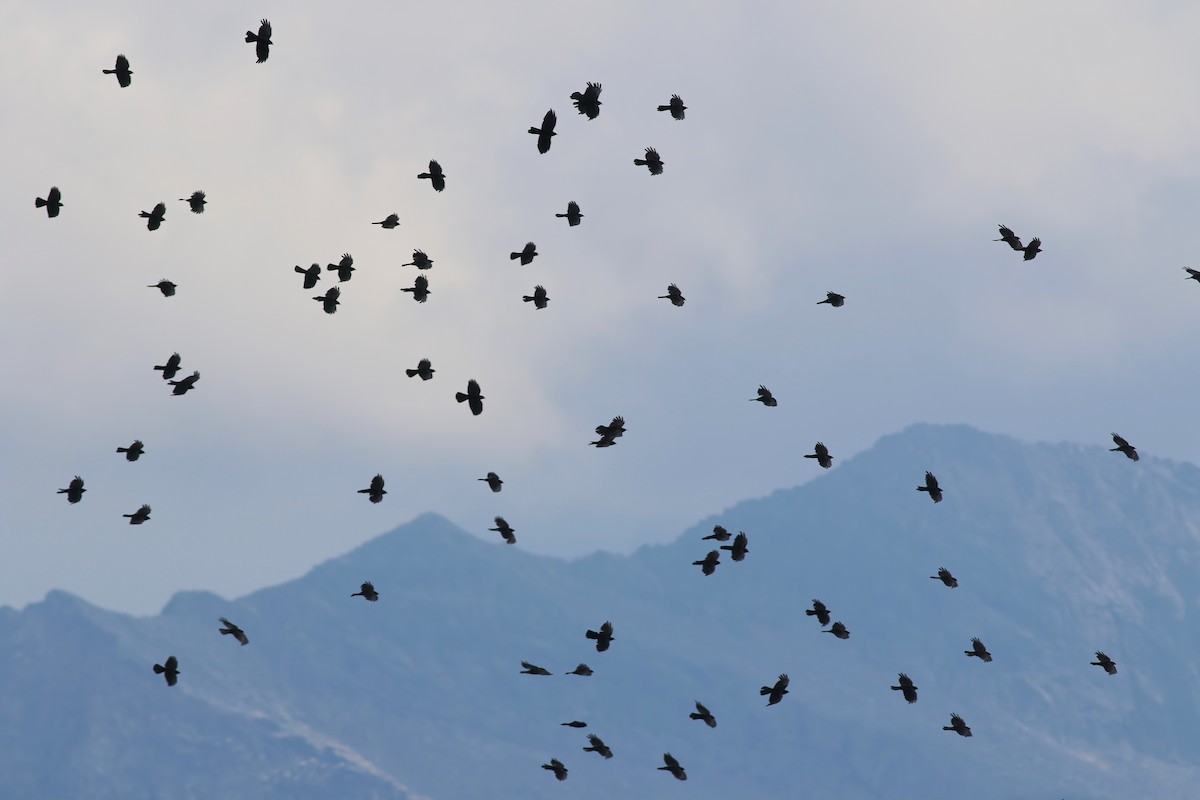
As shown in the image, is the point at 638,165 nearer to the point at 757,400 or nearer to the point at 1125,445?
the point at 757,400

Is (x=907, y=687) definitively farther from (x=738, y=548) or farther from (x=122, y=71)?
(x=122, y=71)

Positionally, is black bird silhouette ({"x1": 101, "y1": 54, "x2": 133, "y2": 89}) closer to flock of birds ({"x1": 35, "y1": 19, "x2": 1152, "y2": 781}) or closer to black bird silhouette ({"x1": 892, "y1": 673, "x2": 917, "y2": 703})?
flock of birds ({"x1": 35, "y1": 19, "x2": 1152, "y2": 781})

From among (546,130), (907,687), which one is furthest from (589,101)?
(907,687)

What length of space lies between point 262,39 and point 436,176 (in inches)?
491

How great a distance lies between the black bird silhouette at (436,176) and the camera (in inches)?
3799

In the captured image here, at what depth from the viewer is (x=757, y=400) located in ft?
336

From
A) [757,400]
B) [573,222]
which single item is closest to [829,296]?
[757,400]

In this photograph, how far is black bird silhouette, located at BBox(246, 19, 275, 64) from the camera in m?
87.8

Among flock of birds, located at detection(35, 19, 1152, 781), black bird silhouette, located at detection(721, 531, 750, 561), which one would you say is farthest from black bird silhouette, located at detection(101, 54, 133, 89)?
black bird silhouette, located at detection(721, 531, 750, 561)

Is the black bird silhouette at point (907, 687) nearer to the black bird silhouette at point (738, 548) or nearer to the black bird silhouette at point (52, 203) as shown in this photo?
the black bird silhouette at point (738, 548)

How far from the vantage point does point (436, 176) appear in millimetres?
97438

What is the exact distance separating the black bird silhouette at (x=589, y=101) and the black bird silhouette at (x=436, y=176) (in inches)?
402

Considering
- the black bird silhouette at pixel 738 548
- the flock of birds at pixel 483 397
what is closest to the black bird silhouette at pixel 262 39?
the flock of birds at pixel 483 397

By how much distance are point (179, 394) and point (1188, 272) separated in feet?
162
